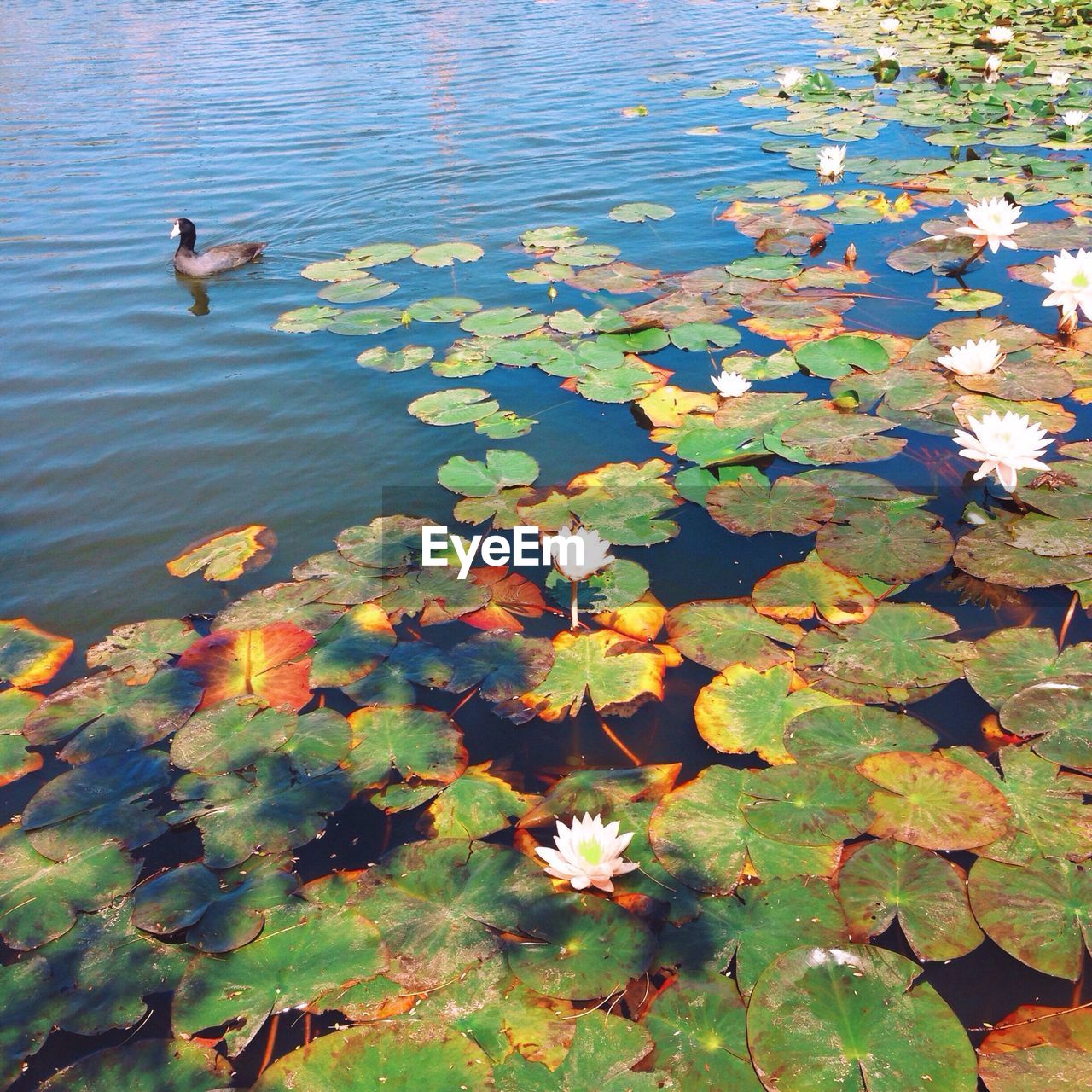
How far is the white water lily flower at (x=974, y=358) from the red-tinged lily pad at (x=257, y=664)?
10.5ft

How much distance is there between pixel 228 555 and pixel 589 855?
7.35ft

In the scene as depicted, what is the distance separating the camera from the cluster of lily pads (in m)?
1.79

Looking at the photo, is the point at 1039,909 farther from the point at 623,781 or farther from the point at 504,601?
the point at 504,601

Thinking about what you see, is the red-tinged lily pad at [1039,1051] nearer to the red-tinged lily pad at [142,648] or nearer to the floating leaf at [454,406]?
the red-tinged lily pad at [142,648]

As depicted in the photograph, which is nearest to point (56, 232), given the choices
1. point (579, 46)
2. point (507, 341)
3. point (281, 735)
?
point (507, 341)

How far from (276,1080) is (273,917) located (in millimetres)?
422

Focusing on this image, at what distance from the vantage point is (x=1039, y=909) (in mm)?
1910

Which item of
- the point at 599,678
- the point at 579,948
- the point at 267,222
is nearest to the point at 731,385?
the point at 599,678

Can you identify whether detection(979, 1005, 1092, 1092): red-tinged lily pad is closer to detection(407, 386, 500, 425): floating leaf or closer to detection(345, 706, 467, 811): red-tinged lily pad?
detection(345, 706, 467, 811): red-tinged lily pad

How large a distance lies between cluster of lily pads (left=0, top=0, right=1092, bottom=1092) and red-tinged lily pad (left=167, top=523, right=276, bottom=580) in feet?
0.06

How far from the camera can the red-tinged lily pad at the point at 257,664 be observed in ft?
9.09

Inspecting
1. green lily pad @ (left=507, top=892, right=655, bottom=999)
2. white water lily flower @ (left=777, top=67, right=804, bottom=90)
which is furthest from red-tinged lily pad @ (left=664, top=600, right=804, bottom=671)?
white water lily flower @ (left=777, top=67, right=804, bottom=90)

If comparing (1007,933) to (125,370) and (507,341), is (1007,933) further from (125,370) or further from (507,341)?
(125,370)

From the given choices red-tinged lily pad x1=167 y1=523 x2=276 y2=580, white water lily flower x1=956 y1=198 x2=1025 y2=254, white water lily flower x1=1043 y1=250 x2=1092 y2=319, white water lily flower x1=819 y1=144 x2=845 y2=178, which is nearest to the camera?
red-tinged lily pad x1=167 y1=523 x2=276 y2=580
